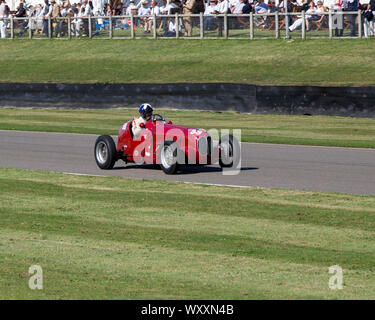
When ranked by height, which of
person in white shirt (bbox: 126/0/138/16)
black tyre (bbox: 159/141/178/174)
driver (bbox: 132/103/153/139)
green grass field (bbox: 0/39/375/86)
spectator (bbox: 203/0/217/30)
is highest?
person in white shirt (bbox: 126/0/138/16)

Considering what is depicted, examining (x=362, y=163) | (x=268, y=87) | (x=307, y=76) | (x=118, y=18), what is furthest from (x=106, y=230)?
(x=118, y=18)

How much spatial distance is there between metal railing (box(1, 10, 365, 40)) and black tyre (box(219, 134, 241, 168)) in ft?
61.7

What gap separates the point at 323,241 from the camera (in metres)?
9.56

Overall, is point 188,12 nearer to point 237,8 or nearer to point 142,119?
point 237,8

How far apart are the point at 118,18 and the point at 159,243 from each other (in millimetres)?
33517

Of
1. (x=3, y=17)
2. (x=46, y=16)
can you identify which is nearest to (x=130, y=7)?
(x=46, y=16)

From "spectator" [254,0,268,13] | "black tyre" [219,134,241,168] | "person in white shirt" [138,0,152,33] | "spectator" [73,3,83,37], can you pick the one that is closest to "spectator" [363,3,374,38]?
"spectator" [254,0,268,13]

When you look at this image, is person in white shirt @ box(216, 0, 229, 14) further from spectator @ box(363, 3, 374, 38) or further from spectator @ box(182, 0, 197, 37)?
spectator @ box(363, 3, 374, 38)

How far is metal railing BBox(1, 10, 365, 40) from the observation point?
34594 millimetres

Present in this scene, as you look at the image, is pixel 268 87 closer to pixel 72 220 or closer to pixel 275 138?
pixel 275 138

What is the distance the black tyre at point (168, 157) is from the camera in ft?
49.8

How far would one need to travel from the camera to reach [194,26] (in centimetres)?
3956

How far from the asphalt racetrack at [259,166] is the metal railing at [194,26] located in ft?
51.5

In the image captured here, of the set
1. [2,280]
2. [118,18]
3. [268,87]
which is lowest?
[2,280]
